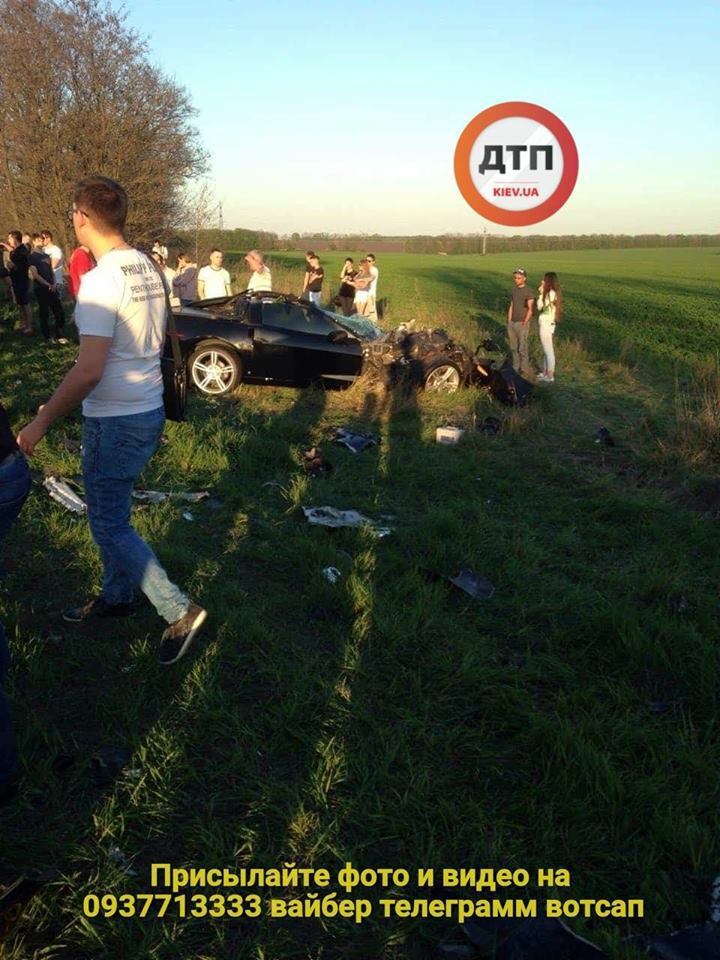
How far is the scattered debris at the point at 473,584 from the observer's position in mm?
4277

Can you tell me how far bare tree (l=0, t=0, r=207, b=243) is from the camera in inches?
910

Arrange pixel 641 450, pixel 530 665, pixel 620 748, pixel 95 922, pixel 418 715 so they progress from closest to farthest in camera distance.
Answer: pixel 95 922, pixel 620 748, pixel 418 715, pixel 530 665, pixel 641 450

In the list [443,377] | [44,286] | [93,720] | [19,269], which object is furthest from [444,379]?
[93,720]

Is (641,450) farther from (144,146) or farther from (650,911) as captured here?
(144,146)

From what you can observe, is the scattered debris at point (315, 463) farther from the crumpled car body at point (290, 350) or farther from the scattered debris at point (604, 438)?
the scattered debris at point (604, 438)

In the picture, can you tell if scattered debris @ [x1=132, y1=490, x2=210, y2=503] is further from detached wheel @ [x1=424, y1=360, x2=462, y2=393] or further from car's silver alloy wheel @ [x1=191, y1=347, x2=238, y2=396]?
detached wheel @ [x1=424, y1=360, x2=462, y2=393]

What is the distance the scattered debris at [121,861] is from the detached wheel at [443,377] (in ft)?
27.3

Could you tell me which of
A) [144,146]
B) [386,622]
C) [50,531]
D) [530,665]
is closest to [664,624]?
[530,665]

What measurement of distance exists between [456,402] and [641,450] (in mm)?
2797

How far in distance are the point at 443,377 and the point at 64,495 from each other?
20.4ft

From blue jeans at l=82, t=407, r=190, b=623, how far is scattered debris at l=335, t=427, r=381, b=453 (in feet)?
13.8

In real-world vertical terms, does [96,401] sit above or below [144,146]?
below

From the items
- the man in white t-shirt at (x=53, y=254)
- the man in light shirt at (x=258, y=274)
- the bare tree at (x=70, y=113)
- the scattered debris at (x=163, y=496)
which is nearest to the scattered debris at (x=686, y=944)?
the scattered debris at (x=163, y=496)

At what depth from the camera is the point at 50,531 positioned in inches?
184
